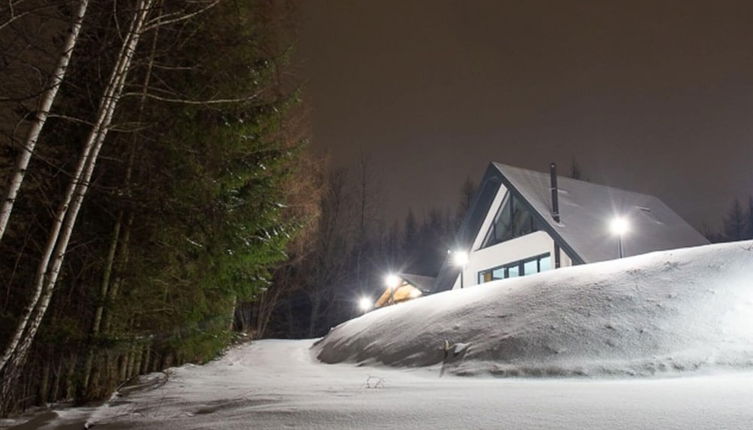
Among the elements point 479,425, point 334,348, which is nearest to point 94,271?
point 479,425

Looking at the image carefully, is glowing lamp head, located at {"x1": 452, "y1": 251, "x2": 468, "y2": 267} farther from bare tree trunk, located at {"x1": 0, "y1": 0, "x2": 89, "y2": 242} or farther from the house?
bare tree trunk, located at {"x1": 0, "y1": 0, "x2": 89, "y2": 242}

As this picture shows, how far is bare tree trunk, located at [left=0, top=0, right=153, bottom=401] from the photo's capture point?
5086mm

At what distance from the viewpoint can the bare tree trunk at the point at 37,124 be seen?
4621 millimetres

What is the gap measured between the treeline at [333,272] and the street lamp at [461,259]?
30.9 feet

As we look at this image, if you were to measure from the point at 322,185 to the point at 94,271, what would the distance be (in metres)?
12.0

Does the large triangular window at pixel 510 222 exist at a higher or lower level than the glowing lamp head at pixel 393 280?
higher

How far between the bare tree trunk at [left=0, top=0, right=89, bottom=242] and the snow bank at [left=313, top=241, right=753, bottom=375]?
603cm

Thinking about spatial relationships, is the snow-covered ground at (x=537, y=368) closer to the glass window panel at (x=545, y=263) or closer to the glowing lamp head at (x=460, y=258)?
the glass window panel at (x=545, y=263)

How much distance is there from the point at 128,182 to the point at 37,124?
1.98 meters

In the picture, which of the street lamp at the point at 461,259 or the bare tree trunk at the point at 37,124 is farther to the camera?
the street lamp at the point at 461,259

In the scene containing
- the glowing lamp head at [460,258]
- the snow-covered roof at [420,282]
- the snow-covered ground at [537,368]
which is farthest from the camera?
the snow-covered roof at [420,282]

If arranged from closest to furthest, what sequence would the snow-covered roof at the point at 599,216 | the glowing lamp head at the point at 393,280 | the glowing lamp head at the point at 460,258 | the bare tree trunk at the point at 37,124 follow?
the bare tree trunk at the point at 37,124 → the snow-covered roof at the point at 599,216 → the glowing lamp head at the point at 460,258 → the glowing lamp head at the point at 393,280

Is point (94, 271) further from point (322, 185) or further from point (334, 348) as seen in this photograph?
point (322, 185)

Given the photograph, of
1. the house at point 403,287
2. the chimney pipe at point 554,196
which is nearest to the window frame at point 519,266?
the chimney pipe at point 554,196
